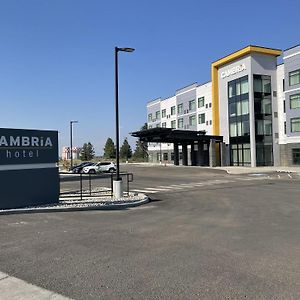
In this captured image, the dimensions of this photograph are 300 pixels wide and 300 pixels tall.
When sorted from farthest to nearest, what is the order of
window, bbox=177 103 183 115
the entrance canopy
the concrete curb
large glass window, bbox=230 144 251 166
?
window, bbox=177 103 183 115 < the entrance canopy < large glass window, bbox=230 144 251 166 < the concrete curb

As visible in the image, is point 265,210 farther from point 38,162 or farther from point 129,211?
point 38,162

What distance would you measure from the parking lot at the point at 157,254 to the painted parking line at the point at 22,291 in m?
0.15

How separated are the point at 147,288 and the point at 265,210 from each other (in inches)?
389

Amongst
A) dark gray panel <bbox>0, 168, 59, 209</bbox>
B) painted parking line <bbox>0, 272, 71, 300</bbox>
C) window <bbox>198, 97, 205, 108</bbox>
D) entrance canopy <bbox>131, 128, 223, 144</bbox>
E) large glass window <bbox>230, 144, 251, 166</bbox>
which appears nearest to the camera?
painted parking line <bbox>0, 272, 71, 300</bbox>

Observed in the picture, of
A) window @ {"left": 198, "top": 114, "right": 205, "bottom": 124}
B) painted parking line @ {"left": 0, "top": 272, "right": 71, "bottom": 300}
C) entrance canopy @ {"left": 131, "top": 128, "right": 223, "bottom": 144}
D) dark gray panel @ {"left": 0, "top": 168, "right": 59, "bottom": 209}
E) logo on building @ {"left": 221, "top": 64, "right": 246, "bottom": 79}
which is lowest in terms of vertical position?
painted parking line @ {"left": 0, "top": 272, "right": 71, "bottom": 300}

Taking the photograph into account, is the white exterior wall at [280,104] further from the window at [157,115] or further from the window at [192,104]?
the window at [157,115]

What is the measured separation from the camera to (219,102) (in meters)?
66.7

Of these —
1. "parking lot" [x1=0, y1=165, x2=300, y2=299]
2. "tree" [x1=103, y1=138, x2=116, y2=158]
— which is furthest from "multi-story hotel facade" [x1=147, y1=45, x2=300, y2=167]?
"tree" [x1=103, y1=138, x2=116, y2=158]

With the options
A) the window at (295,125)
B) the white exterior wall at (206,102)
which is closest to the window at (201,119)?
the white exterior wall at (206,102)

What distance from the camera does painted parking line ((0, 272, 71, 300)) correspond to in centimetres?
568

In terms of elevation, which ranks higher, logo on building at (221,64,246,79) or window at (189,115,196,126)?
logo on building at (221,64,246,79)

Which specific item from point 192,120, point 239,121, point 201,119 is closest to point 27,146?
point 239,121

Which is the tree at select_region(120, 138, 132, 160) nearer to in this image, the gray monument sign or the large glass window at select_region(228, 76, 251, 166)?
the large glass window at select_region(228, 76, 251, 166)

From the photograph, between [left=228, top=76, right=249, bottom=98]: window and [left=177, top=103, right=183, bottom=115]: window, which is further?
[left=177, top=103, right=183, bottom=115]: window
